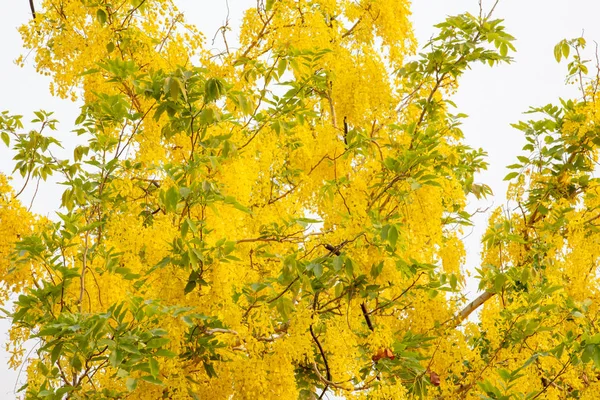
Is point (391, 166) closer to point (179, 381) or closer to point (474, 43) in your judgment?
point (474, 43)

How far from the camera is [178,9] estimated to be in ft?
12.5

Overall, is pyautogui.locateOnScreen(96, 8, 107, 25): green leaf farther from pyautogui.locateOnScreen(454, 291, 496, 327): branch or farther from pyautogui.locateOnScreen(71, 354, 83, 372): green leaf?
pyautogui.locateOnScreen(454, 291, 496, 327): branch

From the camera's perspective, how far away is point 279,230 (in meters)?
3.09

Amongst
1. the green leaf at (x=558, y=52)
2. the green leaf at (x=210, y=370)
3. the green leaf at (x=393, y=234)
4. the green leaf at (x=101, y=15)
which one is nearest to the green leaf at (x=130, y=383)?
the green leaf at (x=210, y=370)

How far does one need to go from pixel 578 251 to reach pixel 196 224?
2161 mm

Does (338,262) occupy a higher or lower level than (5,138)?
lower

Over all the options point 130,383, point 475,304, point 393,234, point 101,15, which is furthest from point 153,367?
point 475,304

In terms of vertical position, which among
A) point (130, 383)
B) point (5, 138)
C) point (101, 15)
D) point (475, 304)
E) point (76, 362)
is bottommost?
point (130, 383)

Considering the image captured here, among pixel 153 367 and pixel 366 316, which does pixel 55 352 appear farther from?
pixel 366 316

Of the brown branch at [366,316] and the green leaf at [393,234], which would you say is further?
the brown branch at [366,316]

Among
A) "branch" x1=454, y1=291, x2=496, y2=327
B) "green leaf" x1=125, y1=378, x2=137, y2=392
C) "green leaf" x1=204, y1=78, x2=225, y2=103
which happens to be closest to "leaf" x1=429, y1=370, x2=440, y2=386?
"branch" x1=454, y1=291, x2=496, y2=327

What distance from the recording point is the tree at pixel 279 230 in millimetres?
2727

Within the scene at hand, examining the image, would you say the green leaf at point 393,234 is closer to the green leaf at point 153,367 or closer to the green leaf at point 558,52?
the green leaf at point 153,367

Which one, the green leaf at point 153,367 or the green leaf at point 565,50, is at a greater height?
the green leaf at point 565,50
